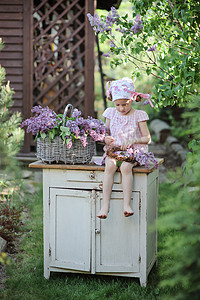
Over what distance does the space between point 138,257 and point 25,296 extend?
857 millimetres

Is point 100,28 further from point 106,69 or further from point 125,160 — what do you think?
point 106,69

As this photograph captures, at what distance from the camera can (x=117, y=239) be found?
301cm

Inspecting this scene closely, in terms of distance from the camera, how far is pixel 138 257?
2.98 m

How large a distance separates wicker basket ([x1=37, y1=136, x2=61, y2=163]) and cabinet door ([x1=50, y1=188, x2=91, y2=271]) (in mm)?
244

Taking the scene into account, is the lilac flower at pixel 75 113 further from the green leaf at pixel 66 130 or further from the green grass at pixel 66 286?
the green grass at pixel 66 286

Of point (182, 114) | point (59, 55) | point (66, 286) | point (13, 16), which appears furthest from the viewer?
point (59, 55)

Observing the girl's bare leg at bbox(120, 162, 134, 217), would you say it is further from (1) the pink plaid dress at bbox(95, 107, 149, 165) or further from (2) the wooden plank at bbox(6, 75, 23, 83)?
(2) the wooden plank at bbox(6, 75, 23, 83)

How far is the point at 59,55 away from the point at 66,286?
4.81 metres

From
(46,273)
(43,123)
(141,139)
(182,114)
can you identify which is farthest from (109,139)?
(46,273)

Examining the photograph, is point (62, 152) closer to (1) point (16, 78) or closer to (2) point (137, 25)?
(2) point (137, 25)

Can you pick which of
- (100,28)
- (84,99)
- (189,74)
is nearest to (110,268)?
(189,74)

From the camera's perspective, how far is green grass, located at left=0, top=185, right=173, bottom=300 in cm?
289

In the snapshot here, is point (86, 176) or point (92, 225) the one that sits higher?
point (86, 176)

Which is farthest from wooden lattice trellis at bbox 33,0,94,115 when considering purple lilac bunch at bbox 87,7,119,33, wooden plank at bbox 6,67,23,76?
purple lilac bunch at bbox 87,7,119,33
